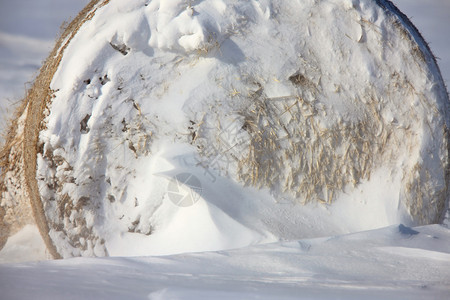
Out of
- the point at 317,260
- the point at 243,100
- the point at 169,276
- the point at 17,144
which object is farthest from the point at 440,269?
the point at 17,144

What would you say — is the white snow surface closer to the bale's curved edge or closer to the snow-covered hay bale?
the snow-covered hay bale

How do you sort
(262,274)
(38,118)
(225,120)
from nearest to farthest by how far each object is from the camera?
(262,274) → (225,120) → (38,118)

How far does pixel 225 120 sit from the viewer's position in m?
1.98

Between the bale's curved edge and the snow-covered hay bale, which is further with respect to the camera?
the bale's curved edge

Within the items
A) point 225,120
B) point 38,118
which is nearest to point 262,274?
point 225,120

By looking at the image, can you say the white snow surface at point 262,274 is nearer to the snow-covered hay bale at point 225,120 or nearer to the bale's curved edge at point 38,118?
the snow-covered hay bale at point 225,120

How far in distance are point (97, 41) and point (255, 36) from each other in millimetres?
711

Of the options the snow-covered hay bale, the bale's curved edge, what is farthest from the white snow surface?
the bale's curved edge

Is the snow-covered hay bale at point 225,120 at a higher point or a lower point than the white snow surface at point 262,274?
higher

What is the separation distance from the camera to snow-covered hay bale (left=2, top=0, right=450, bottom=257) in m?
1.96

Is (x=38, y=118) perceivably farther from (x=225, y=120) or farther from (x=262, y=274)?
(x=262, y=274)

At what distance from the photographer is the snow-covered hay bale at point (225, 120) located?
6.43 ft

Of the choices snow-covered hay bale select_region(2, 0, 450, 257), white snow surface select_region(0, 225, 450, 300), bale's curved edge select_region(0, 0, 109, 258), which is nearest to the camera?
white snow surface select_region(0, 225, 450, 300)

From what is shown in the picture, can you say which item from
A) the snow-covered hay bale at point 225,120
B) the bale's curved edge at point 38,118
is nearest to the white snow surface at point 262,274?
the snow-covered hay bale at point 225,120
